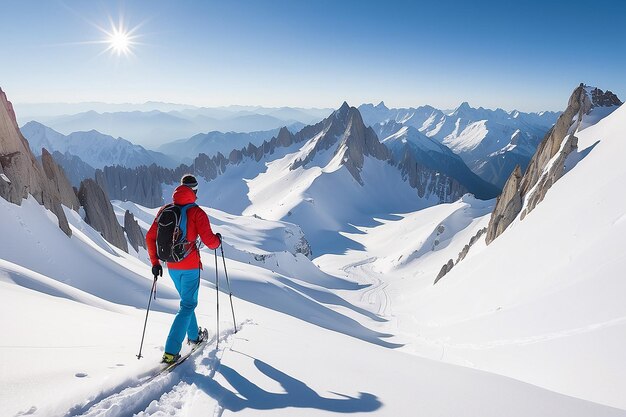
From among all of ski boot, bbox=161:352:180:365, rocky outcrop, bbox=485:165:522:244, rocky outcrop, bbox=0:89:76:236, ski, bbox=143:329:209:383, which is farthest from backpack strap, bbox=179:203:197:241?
rocky outcrop, bbox=485:165:522:244

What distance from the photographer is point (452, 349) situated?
61.5ft

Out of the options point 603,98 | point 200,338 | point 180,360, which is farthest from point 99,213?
point 603,98

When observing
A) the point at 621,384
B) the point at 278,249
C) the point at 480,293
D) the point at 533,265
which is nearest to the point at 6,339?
the point at 621,384

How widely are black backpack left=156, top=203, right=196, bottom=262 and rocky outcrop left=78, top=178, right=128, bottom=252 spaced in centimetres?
3272

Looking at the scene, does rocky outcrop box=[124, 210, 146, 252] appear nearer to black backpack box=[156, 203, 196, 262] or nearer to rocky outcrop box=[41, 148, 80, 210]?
rocky outcrop box=[41, 148, 80, 210]

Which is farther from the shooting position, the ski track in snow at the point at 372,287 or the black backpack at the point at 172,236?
the ski track in snow at the point at 372,287

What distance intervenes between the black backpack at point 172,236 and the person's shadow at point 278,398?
2.11 meters

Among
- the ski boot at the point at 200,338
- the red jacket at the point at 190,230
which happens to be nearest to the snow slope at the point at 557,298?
the ski boot at the point at 200,338

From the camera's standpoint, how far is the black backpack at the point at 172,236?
5.98 meters

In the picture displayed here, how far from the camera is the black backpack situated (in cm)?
598

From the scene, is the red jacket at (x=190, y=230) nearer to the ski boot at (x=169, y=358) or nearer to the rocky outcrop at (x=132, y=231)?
the ski boot at (x=169, y=358)

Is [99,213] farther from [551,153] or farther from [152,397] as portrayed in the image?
[551,153]

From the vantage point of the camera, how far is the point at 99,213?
35.2 meters

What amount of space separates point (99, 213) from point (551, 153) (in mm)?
50876
